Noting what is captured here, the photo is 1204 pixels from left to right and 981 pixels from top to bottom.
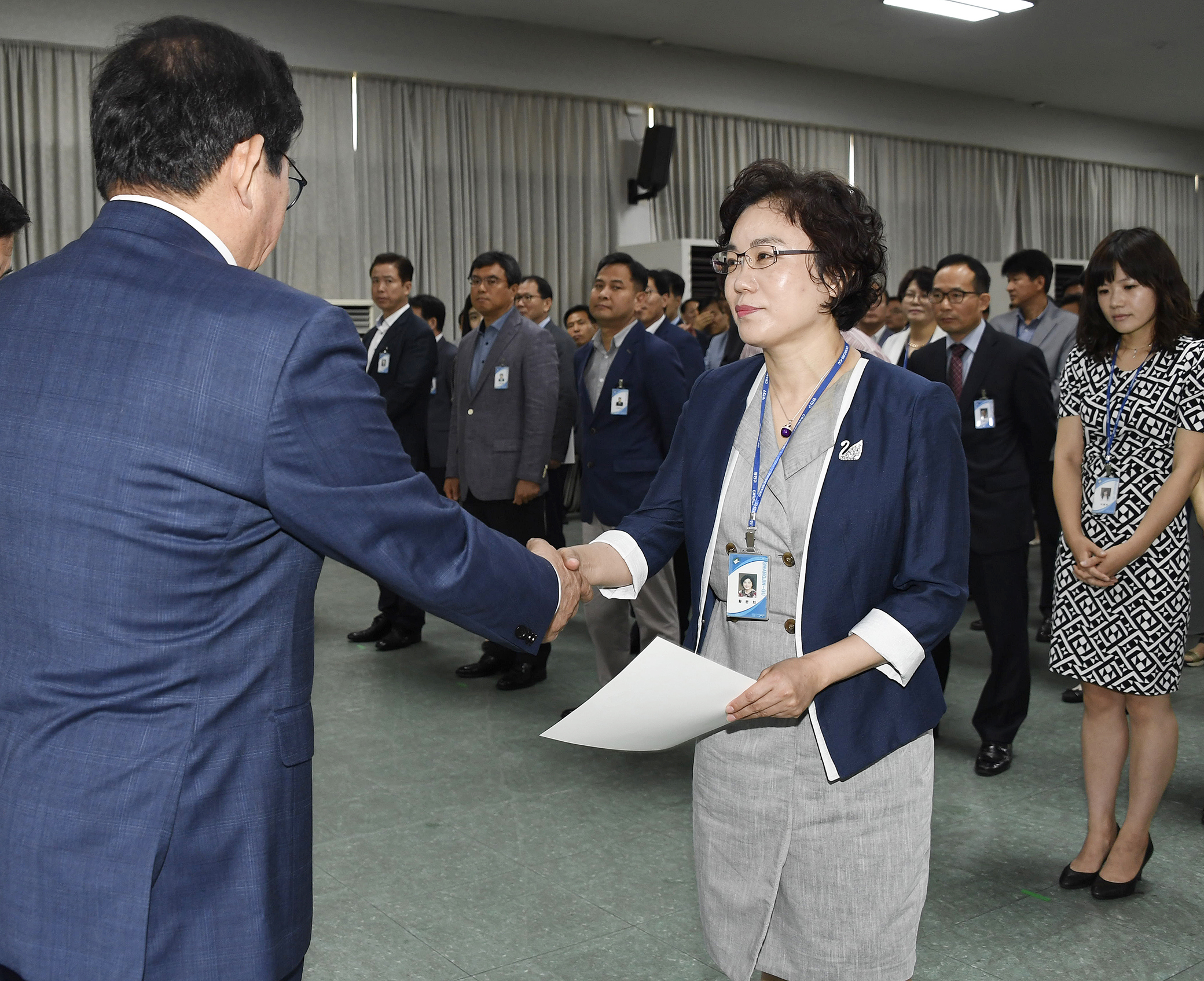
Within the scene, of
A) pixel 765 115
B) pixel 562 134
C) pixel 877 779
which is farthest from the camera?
pixel 765 115

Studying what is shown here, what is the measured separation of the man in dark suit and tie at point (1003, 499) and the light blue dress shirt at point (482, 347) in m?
2.05

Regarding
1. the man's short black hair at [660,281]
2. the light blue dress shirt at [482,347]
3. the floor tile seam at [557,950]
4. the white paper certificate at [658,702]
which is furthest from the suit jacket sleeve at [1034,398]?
the man's short black hair at [660,281]

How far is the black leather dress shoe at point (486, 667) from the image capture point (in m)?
4.96

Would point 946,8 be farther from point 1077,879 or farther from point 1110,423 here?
point 1077,879

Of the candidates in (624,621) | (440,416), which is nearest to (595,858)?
(624,621)

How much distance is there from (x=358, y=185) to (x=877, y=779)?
8.29 metres

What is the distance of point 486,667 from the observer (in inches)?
196

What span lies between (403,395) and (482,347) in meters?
0.71

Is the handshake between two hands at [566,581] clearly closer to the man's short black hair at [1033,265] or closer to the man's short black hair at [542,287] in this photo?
the man's short black hair at [1033,265]

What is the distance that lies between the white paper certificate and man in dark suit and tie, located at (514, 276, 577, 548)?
11.5ft

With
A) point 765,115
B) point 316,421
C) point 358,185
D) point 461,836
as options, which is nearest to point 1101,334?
point 461,836

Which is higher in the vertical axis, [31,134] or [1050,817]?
[31,134]

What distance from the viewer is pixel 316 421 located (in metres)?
1.14

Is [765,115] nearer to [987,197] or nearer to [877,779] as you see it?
[987,197]
